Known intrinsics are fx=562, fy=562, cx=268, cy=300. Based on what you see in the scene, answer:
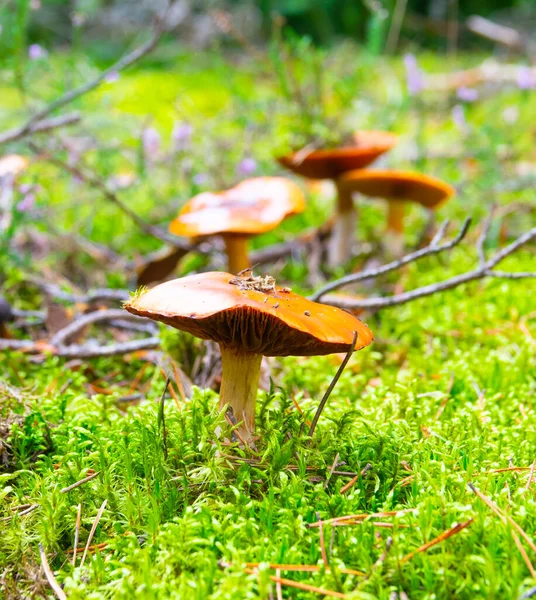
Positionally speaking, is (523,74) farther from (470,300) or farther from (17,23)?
(17,23)

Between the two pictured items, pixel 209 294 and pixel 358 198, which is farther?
pixel 358 198

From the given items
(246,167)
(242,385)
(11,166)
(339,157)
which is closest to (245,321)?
(242,385)

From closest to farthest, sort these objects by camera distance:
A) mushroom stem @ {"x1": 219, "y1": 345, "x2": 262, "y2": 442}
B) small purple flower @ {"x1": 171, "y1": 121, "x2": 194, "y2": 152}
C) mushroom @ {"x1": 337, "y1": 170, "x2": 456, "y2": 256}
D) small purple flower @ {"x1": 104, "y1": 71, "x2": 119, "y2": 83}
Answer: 1. mushroom stem @ {"x1": 219, "y1": 345, "x2": 262, "y2": 442}
2. small purple flower @ {"x1": 104, "y1": 71, "x2": 119, "y2": 83}
3. mushroom @ {"x1": 337, "y1": 170, "x2": 456, "y2": 256}
4. small purple flower @ {"x1": 171, "y1": 121, "x2": 194, "y2": 152}

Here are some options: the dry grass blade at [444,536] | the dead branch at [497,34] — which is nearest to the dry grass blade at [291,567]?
the dry grass blade at [444,536]

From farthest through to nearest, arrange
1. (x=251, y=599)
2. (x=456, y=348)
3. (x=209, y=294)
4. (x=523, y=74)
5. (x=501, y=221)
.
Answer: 1. (x=523, y=74)
2. (x=501, y=221)
3. (x=456, y=348)
4. (x=209, y=294)
5. (x=251, y=599)

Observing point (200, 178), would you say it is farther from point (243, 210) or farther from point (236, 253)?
point (243, 210)

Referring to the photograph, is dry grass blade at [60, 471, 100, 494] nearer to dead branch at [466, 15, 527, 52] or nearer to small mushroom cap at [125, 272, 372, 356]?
small mushroom cap at [125, 272, 372, 356]

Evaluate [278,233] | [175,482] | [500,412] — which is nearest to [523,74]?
[278,233]

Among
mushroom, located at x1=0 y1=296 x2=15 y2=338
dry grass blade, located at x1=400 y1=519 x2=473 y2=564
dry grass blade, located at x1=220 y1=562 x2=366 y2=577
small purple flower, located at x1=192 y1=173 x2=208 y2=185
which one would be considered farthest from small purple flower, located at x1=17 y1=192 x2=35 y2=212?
dry grass blade, located at x1=400 y1=519 x2=473 y2=564
